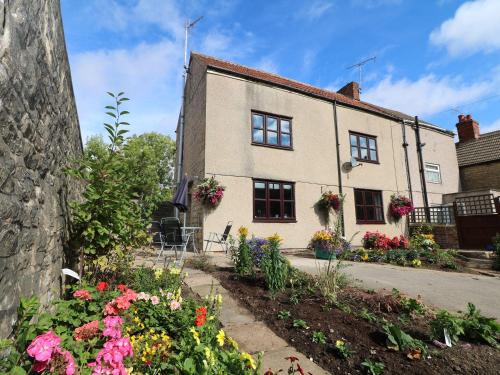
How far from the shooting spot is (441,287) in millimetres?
4758

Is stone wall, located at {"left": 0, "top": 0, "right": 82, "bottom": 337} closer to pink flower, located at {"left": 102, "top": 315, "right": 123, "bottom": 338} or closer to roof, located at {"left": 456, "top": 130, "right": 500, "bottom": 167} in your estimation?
pink flower, located at {"left": 102, "top": 315, "right": 123, "bottom": 338}

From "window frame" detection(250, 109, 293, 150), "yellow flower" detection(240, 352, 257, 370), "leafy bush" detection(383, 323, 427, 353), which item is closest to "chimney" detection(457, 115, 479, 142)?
"window frame" detection(250, 109, 293, 150)

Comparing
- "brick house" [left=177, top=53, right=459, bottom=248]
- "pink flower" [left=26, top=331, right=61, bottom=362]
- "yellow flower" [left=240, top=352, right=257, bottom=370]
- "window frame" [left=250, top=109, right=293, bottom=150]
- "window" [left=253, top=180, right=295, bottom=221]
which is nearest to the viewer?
"pink flower" [left=26, top=331, right=61, bottom=362]

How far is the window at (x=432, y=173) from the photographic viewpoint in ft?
44.5

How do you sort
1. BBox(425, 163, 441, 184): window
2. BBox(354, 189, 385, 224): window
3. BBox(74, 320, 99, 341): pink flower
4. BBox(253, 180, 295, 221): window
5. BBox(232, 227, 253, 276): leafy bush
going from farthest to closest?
BBox(425, 163, 441, 184): window < BBox(354, 189, 385, 224): window < BBox(253, 180, 295, 221): window < BBox(232, 227, 253, 276): leafy bush < BBox(74, 320, 99, 341): pink flower

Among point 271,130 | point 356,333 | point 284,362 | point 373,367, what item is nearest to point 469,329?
point 356,333

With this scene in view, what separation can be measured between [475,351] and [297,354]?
1472 mm

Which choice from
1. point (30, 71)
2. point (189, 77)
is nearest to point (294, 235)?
point (189, 77)

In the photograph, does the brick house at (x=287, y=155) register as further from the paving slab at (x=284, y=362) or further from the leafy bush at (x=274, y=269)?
the paving slab at (x=284, y=362)

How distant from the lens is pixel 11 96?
1.59 metres

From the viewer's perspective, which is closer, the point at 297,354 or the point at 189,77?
the point at 297,354

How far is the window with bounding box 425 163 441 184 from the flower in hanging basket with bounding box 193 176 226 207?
34.9 feet

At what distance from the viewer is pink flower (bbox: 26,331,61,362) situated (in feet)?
4.02

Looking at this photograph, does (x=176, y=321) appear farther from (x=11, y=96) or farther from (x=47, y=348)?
(x=11, y=96)
